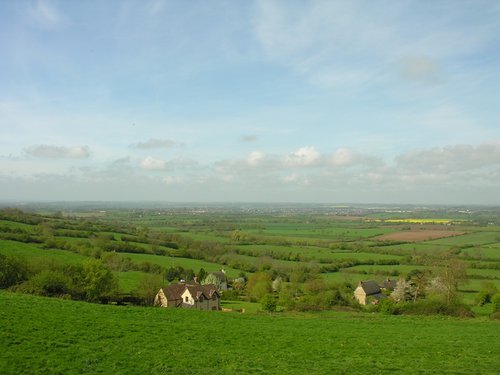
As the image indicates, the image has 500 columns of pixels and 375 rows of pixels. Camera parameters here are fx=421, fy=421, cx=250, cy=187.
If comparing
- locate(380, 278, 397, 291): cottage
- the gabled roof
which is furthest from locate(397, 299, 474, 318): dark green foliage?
locate(380, 278, 397, 291): cottage

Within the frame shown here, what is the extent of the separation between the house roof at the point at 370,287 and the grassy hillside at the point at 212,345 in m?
33.3

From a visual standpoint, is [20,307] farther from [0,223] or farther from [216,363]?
[0,223]

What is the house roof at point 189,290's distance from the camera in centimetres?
4809

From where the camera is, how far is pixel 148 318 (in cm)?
2581

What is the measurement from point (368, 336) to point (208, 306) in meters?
28.1

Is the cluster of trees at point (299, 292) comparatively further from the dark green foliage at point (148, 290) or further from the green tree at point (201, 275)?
the dark green foliage at point (148, 290)

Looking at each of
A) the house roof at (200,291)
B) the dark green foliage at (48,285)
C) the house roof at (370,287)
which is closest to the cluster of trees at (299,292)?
the house roof at (370,287)

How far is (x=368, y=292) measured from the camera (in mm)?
60906

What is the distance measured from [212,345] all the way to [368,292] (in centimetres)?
4593


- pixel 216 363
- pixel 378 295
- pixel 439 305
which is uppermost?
pixel 216 363

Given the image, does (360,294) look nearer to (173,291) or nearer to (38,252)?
(173,291)

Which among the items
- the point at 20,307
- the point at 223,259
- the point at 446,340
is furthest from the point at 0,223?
the point at 446,340

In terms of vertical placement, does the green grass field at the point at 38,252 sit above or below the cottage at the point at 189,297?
above

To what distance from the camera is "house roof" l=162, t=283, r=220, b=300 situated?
48.1 metres
